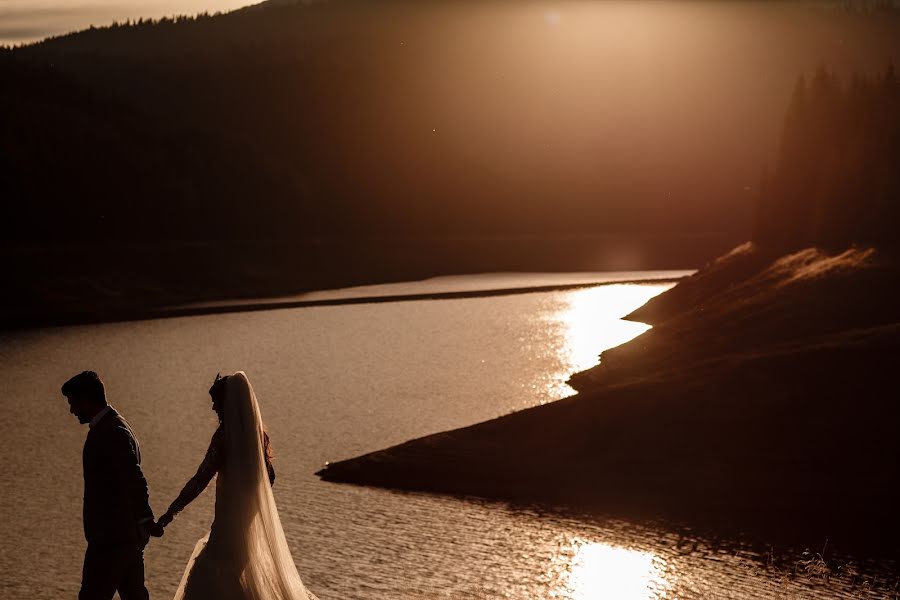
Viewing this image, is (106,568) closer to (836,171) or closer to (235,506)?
(235,506)

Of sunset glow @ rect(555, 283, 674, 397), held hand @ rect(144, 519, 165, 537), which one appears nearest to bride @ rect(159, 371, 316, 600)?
held hand @ rect(144, 519, 165, 537)

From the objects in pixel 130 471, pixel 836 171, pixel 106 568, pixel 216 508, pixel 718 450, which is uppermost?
pixel 836 171

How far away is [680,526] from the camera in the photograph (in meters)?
32.6

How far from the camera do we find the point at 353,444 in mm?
50562

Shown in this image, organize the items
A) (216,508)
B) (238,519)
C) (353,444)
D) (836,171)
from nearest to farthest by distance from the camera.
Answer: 1. (238,519)
2. (216,508)
3. (353,444)
4. (836,171)

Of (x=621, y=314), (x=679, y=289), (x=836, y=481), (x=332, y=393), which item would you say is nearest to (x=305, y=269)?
(x=621, y=314)

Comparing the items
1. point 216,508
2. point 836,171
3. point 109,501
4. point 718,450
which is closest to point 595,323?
point 836,171

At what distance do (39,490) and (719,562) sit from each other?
1021 inches

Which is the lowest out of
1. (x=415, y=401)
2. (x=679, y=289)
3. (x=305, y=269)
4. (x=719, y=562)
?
(x=719, y=562)

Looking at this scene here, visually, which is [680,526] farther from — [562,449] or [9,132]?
[9,132]

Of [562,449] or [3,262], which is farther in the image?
[3,262]

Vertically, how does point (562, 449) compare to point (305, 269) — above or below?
below

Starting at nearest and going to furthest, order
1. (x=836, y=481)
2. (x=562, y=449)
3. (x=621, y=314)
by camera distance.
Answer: (x=836, y=481) < (x=562, y=449) < (x=621, y=314)

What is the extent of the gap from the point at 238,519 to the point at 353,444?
3743 cm
